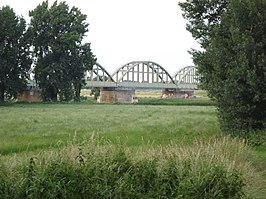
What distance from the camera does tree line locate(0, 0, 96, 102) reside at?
214ft

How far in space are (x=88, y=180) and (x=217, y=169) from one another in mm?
2197

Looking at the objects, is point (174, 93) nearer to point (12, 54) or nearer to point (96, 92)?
point (96, 92)

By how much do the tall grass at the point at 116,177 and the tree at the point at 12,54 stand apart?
57.2 m

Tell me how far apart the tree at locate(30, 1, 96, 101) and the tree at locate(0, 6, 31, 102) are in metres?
2.64

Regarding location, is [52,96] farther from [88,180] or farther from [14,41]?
[88,180]

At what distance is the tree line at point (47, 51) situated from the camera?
214 feet

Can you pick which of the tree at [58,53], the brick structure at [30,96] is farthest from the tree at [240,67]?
the brick structure at [30,96]

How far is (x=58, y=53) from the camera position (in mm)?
71062

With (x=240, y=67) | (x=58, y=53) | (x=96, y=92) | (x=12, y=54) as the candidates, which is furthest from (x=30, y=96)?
(x=240, y=67)

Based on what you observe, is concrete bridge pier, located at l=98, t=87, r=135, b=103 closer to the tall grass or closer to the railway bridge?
the railway bridge

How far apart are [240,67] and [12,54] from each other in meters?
52.0

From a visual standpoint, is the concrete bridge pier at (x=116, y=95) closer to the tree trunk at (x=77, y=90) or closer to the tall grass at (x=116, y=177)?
the tree trunk at (x=77, y=90)

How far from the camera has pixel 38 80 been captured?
69688 mm

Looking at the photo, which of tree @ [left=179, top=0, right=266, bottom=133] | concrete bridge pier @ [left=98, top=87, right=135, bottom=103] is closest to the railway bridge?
concrete bridge pier @ [left=98, top=87, right=135, bottom=103]
